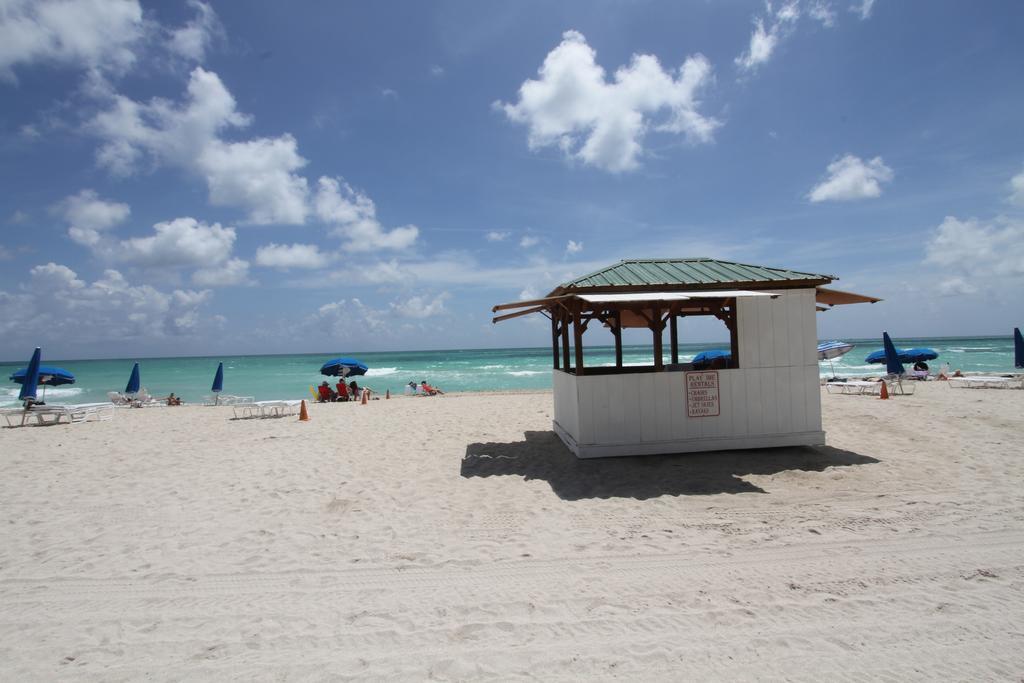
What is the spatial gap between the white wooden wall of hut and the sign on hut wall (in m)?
0.08

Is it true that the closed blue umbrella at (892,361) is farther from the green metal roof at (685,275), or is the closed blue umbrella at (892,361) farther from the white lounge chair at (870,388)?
the green metal roof at (685,275)

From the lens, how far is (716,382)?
7.81 m

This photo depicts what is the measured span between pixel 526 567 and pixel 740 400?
5078mm

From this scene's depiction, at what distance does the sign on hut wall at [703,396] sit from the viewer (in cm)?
777

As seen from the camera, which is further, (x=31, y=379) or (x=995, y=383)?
(x=995, y=383)

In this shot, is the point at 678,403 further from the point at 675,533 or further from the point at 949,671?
the point at 949,671

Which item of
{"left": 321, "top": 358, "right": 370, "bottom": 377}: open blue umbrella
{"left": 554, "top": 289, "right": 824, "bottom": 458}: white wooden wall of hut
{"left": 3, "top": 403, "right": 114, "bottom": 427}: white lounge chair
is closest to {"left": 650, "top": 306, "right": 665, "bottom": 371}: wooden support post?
{"left": 554, "top": 289, "right": 824, "bottom": 458}: white wooden wall of hut

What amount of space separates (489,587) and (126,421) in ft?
49.5

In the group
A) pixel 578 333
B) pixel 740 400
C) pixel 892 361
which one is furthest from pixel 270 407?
pixel 892 361

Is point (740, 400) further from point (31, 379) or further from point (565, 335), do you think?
point (31, 379)

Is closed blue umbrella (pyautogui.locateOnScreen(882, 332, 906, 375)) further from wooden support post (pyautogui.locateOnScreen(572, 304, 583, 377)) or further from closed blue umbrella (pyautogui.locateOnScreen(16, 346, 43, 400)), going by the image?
closed blue umbrella (pyautogui.locateOnScreen(16, 346, 43, 400))

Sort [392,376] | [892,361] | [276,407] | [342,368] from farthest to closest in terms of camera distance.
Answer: [392,376], [342,368], [892,361], [276,407]

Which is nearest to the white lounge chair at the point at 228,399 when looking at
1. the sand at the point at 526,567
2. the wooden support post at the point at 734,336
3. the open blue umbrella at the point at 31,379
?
the open blue umbrella at the point at 31,379

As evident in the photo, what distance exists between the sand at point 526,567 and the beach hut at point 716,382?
0.36 m
